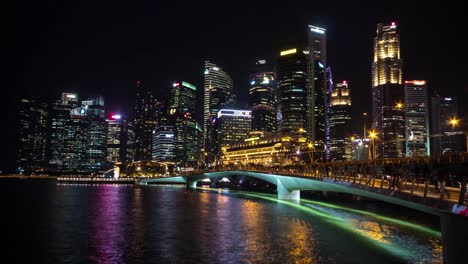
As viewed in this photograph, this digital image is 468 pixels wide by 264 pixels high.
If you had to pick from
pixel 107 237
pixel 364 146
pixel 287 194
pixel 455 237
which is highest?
pixel 364 146

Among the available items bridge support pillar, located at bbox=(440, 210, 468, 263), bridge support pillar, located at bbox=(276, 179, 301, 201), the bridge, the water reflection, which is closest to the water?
the water reflection

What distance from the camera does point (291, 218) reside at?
154ft

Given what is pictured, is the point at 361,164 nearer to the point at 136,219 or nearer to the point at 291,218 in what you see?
the point at 291,218

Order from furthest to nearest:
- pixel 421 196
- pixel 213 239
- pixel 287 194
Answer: pixel 287 194
pixel 213 239
pixel 421 196

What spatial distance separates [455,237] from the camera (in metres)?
18.4

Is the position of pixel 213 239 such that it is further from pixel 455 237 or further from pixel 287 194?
pixel 287 194

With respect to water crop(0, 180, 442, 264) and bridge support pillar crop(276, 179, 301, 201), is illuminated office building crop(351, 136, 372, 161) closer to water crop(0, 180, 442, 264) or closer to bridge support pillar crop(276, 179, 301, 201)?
bridge support pillar crop(276, 179, 301, 201)

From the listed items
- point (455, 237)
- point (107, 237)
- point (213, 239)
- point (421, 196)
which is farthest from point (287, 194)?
point (455, 237)

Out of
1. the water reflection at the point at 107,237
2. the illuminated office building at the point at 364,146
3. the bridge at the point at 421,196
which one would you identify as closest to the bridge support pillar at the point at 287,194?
the bridge at the point at 421,196

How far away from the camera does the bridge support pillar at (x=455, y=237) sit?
1769 cm

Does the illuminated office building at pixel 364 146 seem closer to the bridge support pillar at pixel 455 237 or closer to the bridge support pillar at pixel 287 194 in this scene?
the bridge support pillar at pixel 287 194

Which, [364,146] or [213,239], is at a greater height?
[364,146]

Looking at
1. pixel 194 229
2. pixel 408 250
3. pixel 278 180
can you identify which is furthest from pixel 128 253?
pixel 278 180

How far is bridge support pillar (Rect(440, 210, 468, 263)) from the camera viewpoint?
58.0 feet
